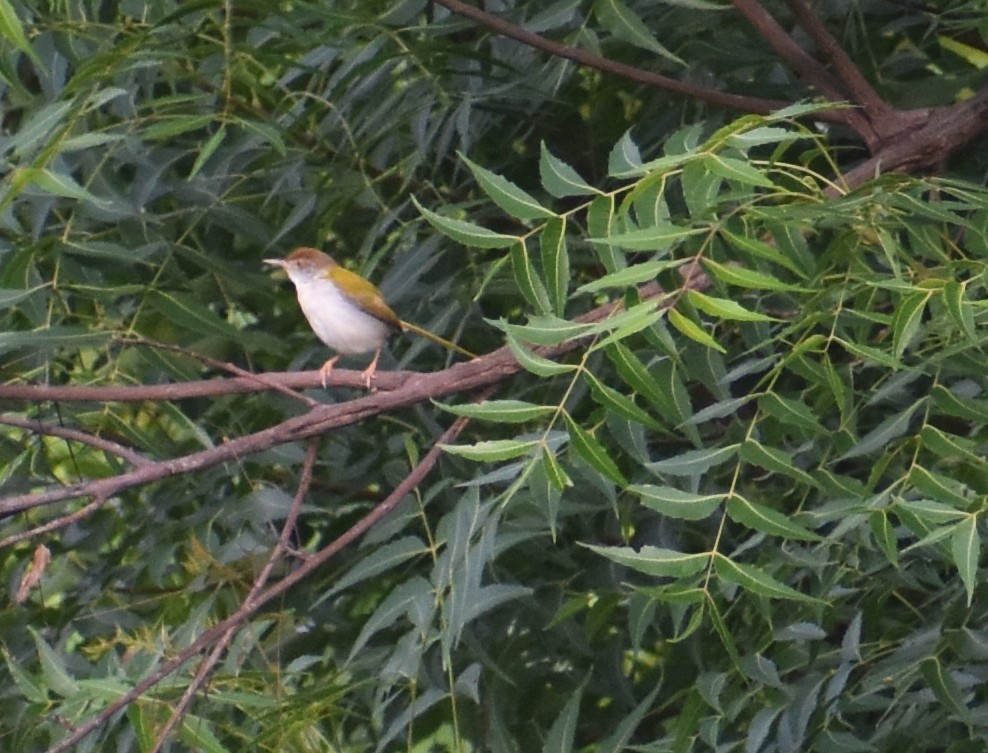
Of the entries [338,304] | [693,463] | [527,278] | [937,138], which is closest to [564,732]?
[693,463]

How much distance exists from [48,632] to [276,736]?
2.96 ft

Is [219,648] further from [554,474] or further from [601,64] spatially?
[601,64]

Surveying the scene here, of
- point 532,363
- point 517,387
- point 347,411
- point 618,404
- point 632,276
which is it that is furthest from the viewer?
point 517,387

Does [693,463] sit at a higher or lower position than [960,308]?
lower

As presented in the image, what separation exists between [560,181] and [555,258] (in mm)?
100

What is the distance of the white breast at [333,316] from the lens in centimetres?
333

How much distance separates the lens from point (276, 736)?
6.93ft

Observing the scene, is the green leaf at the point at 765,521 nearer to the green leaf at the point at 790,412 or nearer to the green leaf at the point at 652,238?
the green leaf at the point at 790,412

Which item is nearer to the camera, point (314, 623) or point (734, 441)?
point (734, 441)

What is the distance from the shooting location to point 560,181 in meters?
1.94

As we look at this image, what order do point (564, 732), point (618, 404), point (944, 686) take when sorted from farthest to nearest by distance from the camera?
point (564, 732) < point (944, 686) < point (618, 404)

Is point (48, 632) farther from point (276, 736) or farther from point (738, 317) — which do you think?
point (738, 317)

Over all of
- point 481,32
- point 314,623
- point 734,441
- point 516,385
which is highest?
point 481,32

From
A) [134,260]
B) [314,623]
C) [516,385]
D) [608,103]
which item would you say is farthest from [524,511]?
[608,103]
